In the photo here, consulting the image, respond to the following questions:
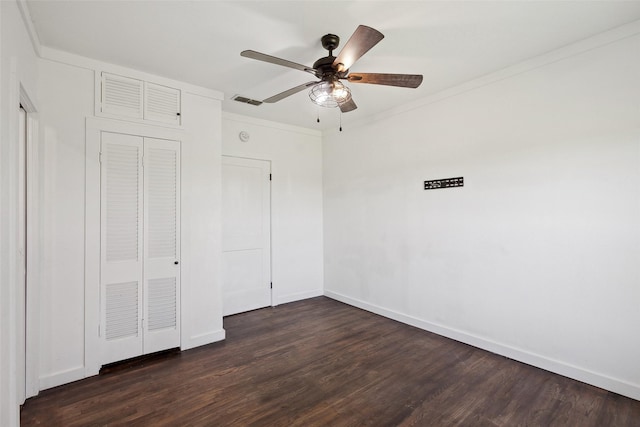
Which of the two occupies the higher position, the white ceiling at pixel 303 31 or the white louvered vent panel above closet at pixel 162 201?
the white ceiling at pixel 303 31

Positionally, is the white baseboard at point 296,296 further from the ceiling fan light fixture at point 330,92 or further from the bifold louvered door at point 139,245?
the ceiling fan light fixture at point 330,92

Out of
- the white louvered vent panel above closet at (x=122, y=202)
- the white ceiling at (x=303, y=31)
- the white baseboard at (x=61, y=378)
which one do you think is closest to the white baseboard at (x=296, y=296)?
the white louvered vent panel above closet at (x=122, y=202)

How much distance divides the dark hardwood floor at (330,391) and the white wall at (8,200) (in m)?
0.65

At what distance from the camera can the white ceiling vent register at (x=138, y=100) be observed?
2750mm

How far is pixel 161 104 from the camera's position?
9.91 ft

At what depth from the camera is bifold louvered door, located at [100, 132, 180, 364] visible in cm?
274

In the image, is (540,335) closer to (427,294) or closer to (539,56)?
(427,294)

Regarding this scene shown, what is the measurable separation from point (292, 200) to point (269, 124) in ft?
3.93

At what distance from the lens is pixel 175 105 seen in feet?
10.2

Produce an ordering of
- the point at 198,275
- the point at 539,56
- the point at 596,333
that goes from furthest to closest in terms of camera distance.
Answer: the point at 198,275, the point at 539,56, the point at 596,333

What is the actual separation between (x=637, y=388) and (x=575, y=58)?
260 centimetres

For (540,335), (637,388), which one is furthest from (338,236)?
(637,388)

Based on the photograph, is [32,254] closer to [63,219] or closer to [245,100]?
[63,219]

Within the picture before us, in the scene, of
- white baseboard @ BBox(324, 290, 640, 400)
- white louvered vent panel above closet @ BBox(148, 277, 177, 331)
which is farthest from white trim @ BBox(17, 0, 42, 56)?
white baseboard @ BBox(324, 290, 640, 400)
